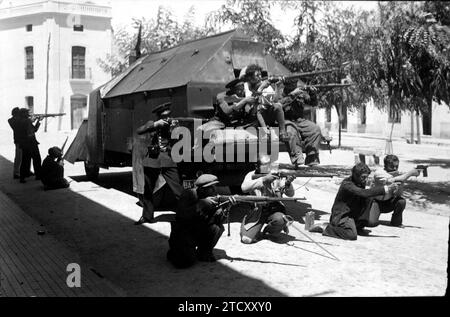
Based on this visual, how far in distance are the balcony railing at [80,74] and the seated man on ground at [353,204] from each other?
23790 millimetres

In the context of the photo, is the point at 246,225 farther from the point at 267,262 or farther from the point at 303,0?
the point at 303,0

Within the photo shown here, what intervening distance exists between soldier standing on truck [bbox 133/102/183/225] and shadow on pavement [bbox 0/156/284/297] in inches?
19.1

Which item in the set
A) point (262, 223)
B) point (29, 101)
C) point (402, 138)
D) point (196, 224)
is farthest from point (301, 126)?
point (29, 101)

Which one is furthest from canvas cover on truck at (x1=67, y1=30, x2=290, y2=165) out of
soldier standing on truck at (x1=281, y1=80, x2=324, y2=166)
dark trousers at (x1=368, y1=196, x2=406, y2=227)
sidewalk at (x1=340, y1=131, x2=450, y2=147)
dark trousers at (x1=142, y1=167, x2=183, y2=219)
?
sidewalk at (x1=340, y1=131, x2=450, y2=147)

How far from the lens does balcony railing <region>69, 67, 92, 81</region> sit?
2890 centimetres

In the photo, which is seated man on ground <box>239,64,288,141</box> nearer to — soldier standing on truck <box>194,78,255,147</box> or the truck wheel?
soldier standing on truck <box>194,78,255,147</box>

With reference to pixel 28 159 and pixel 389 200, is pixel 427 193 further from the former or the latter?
pixel 28 159

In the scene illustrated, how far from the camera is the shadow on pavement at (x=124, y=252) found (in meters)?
5.05

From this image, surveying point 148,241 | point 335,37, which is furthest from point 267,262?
point 335,37

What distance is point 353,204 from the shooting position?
702 centimetres

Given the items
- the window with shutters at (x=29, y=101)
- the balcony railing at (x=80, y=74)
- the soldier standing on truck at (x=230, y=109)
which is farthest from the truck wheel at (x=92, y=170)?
the window with shutters at (x=29, y=101)

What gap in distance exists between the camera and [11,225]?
7664mm

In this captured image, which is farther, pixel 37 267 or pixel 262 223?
pixel 262 223

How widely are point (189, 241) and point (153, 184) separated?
8.11 feet
